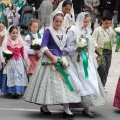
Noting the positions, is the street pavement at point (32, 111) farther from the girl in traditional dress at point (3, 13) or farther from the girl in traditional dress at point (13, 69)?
the girl in traditional dress at point (3, 13)

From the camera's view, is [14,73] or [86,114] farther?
[14,73]

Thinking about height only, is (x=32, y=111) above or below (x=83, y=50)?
below

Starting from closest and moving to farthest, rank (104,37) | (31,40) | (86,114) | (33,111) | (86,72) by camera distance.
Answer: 1. (86,72)
2. (86,114)
3. (33,111)
4. (104,37)
5. (31,40)

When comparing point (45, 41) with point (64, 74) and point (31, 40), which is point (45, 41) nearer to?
point (64, 74)

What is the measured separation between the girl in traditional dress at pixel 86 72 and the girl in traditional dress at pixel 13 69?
173cm

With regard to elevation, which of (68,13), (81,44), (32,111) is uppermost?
(68,13)

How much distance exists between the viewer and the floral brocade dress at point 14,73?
9141 mm

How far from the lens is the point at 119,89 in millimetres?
8133

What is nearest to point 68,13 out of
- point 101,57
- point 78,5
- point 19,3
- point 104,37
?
point 104,37

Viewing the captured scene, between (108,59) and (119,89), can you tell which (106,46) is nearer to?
(108,59)

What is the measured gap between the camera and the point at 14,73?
9.16 metres

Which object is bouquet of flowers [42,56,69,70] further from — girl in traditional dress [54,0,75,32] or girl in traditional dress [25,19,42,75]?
girl in traditional dress [25,19,42,75]

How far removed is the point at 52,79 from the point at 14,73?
75.1 inches

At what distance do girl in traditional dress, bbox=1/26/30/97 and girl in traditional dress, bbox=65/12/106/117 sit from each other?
5.68 feet
